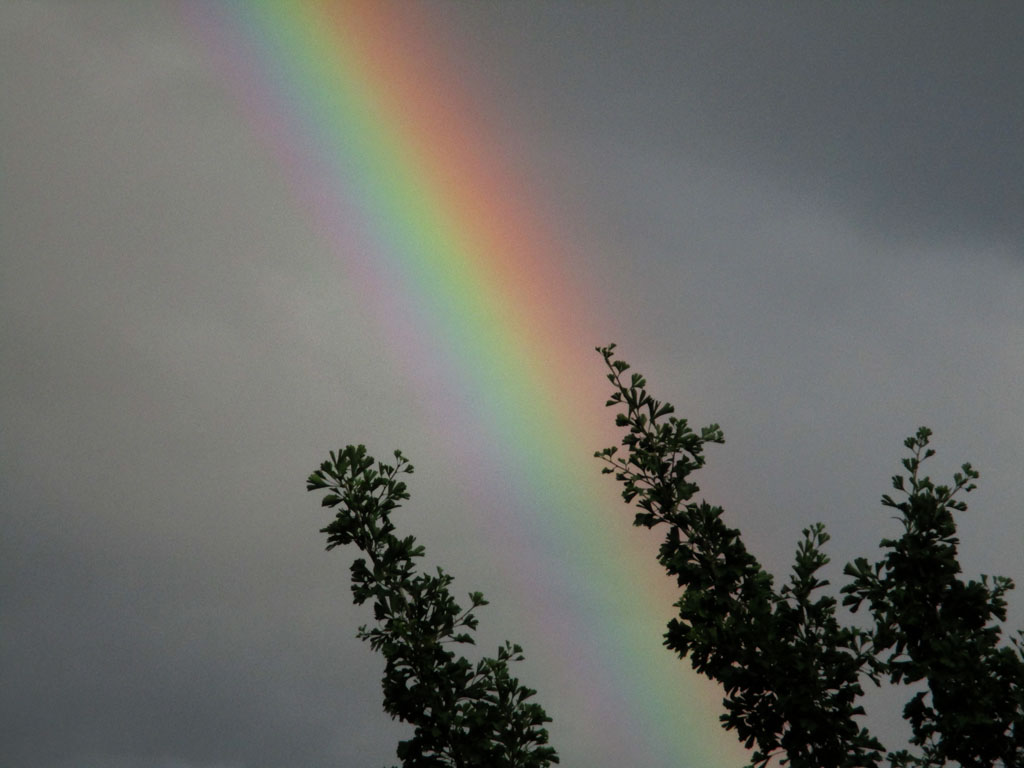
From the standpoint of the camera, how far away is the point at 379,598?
26922 mm

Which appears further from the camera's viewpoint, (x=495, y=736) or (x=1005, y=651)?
(x=495, y=736)

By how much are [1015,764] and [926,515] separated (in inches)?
202

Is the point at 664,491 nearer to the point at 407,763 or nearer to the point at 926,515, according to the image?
the point at 926,515

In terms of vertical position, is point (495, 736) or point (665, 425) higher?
point (665, 425)

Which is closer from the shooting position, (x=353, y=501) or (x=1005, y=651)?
(x=1005, y=651)

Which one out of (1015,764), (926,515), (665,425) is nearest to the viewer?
(1015,764)

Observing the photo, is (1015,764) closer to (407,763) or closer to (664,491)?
(664,491)

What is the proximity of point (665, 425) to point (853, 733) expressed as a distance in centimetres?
765

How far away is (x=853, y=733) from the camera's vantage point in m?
25.2

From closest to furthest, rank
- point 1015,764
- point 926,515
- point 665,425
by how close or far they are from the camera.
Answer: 1. point 1015,764
2. point 926,515
3. point 665,425

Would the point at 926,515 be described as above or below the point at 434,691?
above

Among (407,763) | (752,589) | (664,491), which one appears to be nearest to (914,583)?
(752,589)

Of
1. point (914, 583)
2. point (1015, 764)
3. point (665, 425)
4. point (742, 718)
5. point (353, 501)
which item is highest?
point (665, 425)

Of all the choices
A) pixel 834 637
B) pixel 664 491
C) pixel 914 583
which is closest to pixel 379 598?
pixel 664 491
